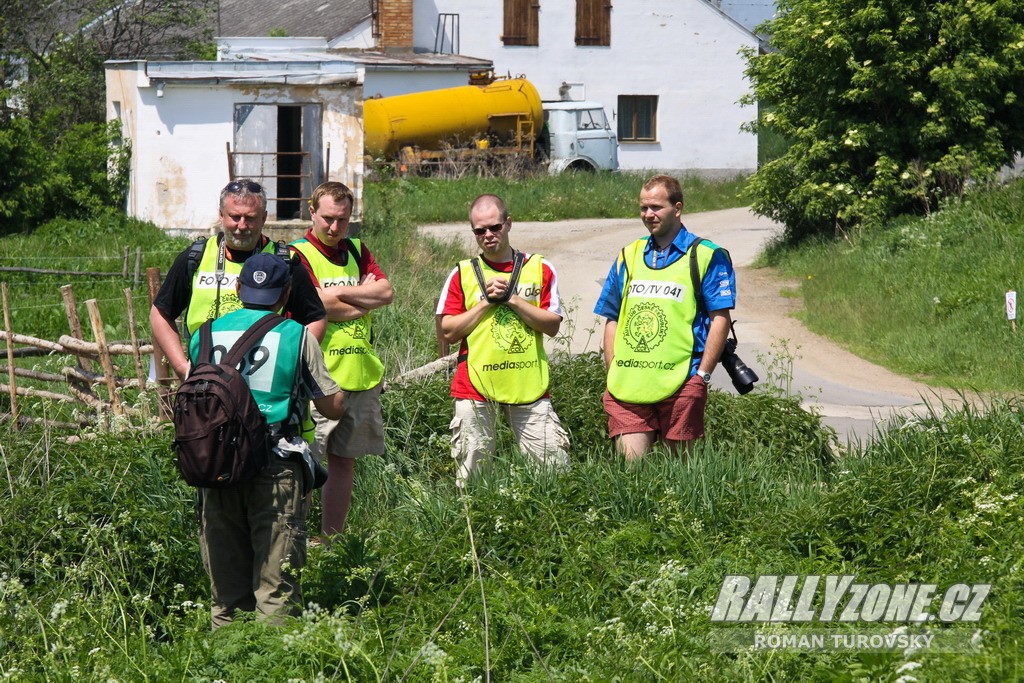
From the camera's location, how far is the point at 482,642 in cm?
437

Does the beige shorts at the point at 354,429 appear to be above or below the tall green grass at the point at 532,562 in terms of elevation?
above

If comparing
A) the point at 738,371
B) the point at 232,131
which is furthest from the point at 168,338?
the point at 232,131

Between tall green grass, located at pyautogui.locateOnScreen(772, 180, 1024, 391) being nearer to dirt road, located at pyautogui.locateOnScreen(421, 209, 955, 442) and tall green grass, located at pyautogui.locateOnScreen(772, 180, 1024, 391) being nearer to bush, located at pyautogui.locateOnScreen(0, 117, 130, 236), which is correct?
dirt road, located at pyautogui.locateOnScreen(421, 209, 955, 442)

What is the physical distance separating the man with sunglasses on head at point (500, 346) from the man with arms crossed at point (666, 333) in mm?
378

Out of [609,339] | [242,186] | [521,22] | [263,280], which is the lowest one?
[609,339]

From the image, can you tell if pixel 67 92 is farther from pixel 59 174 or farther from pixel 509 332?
pixel 509 332

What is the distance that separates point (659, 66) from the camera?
36094 millimetres

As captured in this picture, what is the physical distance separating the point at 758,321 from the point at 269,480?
11.5 metres

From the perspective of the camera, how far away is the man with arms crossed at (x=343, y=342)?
19.5 feet

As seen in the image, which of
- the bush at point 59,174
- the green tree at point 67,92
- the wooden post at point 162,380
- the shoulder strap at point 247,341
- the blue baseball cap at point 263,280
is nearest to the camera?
the shoulder strap at point 247,341

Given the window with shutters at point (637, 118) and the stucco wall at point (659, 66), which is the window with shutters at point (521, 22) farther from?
the window with shutters at point (637, 118)

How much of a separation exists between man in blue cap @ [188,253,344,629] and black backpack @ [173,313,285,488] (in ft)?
0.45

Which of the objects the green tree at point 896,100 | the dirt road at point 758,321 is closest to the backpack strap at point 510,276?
the dirt road at point 758,321

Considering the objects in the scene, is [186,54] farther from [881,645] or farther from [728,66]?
[881,645]
